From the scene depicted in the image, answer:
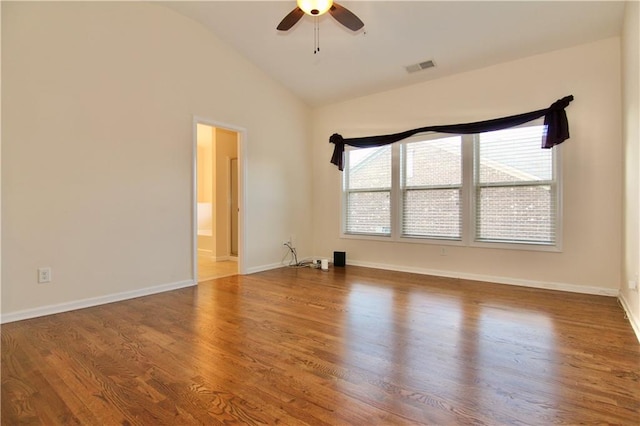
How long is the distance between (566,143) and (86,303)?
5.69m

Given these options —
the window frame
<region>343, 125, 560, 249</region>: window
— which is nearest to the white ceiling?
<region>343, 125, 560, 249</region>: window

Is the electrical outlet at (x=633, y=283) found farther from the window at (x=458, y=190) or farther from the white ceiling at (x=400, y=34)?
the white ceiling at (x=400, y=34)

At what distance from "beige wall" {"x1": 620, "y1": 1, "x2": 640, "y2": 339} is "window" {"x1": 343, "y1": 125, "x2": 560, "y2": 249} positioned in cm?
73

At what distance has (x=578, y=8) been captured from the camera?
333 centimetres

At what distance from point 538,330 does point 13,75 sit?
507cm

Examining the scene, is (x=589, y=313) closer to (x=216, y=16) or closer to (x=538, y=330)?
(x=538, y=330)

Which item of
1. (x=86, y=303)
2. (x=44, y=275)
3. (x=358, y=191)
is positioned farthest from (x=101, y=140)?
(x=358, y=191)

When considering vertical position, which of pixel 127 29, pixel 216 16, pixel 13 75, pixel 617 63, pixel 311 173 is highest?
pixel 216 16

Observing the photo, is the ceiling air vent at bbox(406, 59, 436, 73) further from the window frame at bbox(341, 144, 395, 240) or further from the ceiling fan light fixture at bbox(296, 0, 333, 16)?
the ceiling fan light fixture at bbox(296, 0, 333, 16)

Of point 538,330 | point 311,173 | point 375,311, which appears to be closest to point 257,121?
point 311,173

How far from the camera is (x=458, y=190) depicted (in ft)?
15.6

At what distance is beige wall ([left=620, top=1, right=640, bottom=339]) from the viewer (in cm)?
277

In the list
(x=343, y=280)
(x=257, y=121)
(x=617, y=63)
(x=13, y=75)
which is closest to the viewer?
(x=13, y=75)

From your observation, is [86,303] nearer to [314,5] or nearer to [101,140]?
[101,140]
